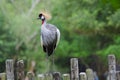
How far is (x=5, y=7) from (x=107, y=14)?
48.4 feet

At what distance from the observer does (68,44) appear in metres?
27.0

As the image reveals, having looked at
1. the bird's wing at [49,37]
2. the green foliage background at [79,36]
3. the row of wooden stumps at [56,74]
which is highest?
the green foliage background at [79,36]

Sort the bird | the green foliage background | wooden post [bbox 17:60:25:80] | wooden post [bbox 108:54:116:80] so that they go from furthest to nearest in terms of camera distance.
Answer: the green foliage background
the bird
wooden post [bbox 108:54:116:80]
wooden post [bbox 17:60:25:80]

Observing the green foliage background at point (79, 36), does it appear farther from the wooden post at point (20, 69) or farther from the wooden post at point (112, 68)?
the wooden post at point (20, 69)

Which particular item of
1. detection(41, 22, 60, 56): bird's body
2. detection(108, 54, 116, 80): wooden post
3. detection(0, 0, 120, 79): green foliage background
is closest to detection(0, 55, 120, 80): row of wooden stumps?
detection(108, 54, 116, 80): wooden post

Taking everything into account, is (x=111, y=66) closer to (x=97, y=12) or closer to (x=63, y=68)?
(x=97, y=12)

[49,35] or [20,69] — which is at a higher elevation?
[49,35]

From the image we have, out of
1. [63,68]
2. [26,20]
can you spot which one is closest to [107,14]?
[63,68]

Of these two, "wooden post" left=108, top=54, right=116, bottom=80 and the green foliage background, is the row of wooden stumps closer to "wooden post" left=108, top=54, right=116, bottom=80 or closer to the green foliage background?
"wooden post" left=108, top=54, right=116, bottom=80

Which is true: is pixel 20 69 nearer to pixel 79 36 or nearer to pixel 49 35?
pixel 49 35

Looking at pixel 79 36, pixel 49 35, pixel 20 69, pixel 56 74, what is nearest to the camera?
pixel 20 69

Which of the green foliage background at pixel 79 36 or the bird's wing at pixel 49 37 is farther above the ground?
the green foliage background at pixel 79 36

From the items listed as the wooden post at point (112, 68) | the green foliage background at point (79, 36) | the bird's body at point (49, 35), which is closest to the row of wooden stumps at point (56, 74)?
the wooden post at point (112, 68)

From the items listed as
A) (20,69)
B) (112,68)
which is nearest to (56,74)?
(20,69)
